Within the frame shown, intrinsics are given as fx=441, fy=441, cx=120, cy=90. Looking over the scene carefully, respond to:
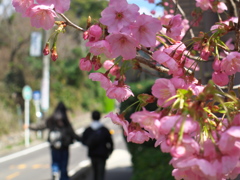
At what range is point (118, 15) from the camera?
1.33 metres

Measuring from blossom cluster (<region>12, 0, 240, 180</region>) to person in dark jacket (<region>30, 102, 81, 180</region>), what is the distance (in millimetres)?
5939

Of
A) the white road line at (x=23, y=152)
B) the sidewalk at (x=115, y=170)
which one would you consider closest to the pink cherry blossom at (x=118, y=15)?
the sidewalk at (x=115, y=170)

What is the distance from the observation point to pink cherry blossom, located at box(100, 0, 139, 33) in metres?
1.34

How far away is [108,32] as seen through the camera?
1.41 metres

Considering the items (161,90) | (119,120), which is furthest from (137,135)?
(161,90)

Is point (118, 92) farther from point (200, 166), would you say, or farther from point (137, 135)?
point (200, 166)

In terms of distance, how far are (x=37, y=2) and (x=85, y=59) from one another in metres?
0.32

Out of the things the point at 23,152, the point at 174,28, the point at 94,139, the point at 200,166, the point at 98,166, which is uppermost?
the point at 174,28

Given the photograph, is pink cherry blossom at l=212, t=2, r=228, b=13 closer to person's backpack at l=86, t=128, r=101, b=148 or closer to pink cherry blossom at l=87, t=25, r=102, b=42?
pink cherry blossom at l=87, t=25, r=102, b=42

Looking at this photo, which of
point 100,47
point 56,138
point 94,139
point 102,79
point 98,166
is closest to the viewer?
point 100,47

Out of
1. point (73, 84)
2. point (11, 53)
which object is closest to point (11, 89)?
point (11, 53)

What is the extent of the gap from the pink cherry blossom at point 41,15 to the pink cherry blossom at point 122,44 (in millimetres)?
207

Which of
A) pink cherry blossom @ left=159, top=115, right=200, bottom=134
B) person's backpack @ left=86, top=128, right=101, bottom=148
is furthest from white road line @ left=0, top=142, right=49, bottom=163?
pink cherry blossom @ left=159, top=115, right=200, bottom=134

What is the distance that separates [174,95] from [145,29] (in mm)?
266
